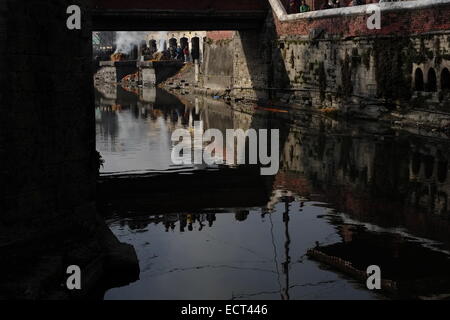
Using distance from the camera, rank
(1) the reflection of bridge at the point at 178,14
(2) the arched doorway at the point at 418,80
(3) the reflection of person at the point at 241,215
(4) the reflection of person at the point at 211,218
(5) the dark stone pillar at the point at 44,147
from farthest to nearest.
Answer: (1) the reflection of bridge at the point at 178,14, (2) the arched doorway at the point at 418,80, (3) the reflection of person at the point at 241,215, (4) the reflection of person at the point at 211,218, (5) the dark stone pillar at the point at 44,147

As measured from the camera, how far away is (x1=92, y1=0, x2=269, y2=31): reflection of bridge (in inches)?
1280

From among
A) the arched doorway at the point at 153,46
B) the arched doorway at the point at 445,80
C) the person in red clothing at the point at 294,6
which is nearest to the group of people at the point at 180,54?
the arched doorway at the point at 153,46

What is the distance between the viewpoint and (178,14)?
3350 centimetres

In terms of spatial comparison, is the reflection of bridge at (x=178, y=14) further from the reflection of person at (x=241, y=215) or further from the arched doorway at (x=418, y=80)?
the reflection of person at (x=241, y=215)

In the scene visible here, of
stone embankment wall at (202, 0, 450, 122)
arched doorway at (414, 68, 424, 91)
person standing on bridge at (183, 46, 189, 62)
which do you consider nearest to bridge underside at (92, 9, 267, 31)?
stone embankment wall at (202, 0, 450, 122)

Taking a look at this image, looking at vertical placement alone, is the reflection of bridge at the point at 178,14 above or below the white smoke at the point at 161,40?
below

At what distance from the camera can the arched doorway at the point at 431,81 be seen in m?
23.3

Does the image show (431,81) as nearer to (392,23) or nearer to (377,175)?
(392,23)

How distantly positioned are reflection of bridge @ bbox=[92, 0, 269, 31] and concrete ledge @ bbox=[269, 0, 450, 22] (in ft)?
5.01

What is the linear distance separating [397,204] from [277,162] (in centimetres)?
521

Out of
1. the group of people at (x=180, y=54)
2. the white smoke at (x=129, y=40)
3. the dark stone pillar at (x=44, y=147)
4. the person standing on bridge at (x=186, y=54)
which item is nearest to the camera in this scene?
the dark stone pillar at (x=44, y=147)

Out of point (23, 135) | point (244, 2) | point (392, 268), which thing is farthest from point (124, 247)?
point (244, 2)

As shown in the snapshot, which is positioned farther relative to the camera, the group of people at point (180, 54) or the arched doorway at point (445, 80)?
the group of people at point (180, 54)
